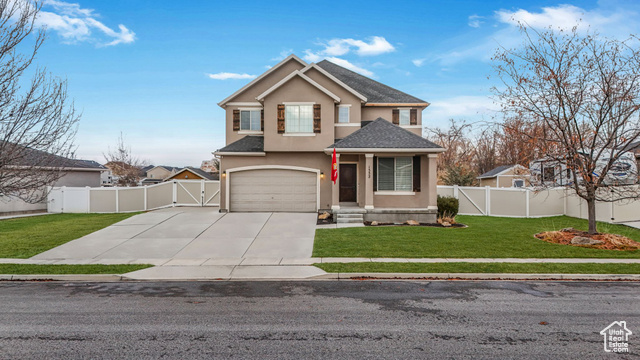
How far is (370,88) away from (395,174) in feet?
25.7

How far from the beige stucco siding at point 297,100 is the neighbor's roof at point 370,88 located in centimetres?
365

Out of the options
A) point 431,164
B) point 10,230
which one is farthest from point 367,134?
point 10,230

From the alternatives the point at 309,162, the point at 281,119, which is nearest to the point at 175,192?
the point at 281,119

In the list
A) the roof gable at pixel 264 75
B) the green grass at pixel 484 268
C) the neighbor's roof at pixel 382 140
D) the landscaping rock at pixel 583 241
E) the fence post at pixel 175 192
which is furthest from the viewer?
the fence post at pixel 175 192

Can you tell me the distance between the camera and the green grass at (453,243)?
435 inches

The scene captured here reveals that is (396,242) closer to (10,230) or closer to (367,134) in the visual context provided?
(367,134)

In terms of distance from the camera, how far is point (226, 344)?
4.94 m

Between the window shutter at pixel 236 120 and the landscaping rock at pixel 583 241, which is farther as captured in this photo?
the window shutter at pixel 236 120

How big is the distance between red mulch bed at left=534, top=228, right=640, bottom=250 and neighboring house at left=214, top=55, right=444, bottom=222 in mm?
5412

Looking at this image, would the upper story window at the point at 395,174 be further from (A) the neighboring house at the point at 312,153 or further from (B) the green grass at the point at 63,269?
(B) the green grass at the point at 63,269

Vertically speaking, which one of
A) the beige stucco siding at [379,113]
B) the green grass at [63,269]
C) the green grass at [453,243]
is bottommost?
the green grass at [63,269]

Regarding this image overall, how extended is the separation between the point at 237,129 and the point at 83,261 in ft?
39.6

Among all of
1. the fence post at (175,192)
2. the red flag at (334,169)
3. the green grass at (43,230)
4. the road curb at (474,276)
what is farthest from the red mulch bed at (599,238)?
the fence post at (175,192)

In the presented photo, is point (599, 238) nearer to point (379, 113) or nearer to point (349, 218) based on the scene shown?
point (349, 218)
